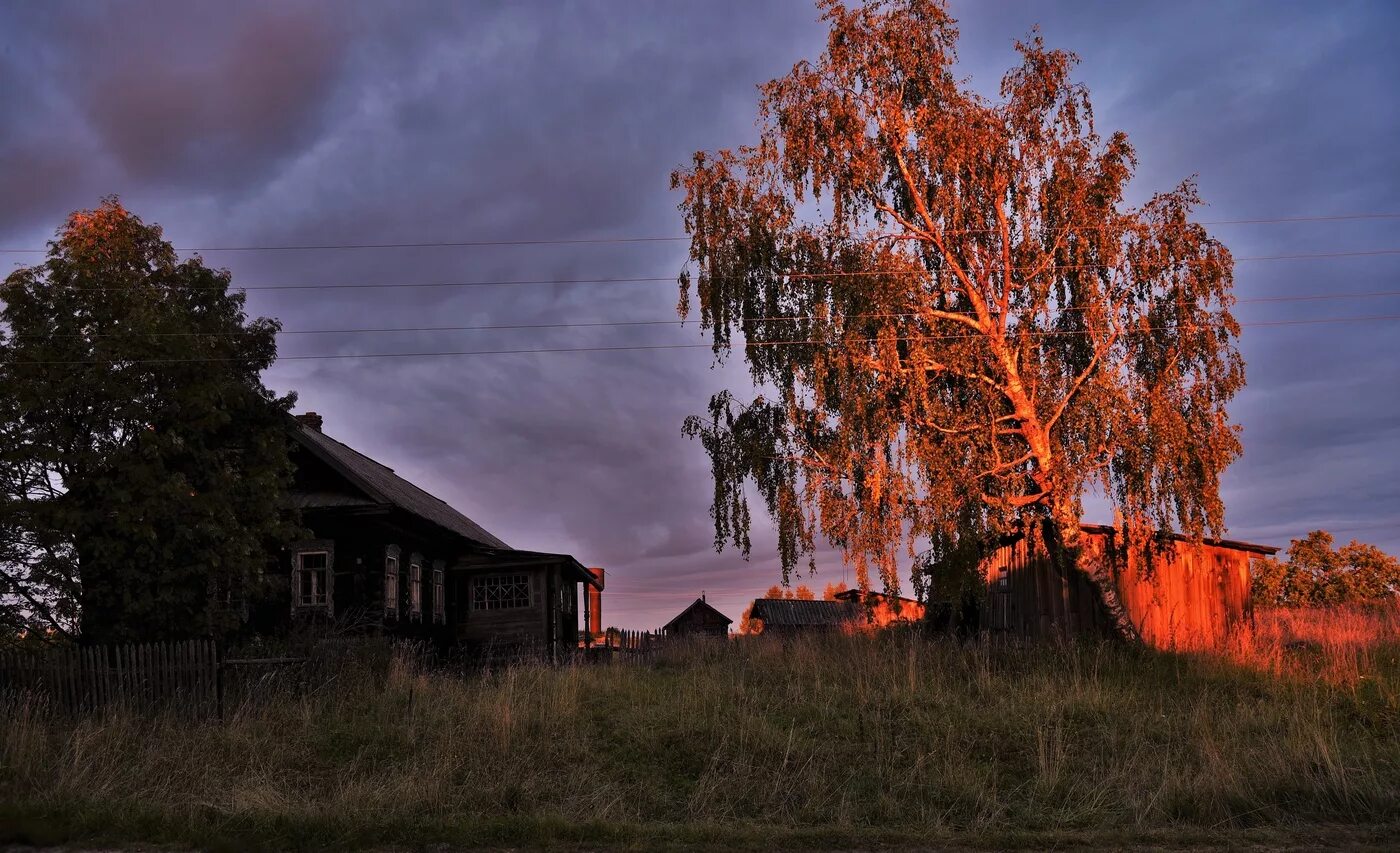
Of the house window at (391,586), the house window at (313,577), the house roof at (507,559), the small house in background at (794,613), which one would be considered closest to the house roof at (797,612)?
the small house in background at (794,613)

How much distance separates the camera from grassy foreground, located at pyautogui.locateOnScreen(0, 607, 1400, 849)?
29.3 feet

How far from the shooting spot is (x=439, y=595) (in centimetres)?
2898

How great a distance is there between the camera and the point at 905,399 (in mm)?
18984

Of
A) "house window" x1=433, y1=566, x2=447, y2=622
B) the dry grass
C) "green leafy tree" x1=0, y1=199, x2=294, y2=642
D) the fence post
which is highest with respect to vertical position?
"green leafy tree" x1=0, y1=199, x2=294, y2=642

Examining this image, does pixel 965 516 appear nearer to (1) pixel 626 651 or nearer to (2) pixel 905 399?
(2) pixel 905 399

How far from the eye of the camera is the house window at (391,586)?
24.6 m

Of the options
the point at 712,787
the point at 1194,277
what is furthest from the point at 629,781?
the point at 1194,277

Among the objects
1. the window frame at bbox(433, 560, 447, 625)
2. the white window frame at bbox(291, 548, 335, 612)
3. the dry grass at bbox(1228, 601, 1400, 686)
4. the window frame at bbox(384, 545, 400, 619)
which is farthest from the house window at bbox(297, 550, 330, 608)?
the dry grass at bbox(1228, 601, 1400, 686)

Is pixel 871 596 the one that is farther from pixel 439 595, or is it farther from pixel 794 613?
pixel 794 613

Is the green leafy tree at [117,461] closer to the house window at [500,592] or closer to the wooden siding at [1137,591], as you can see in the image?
the house window at [500,592]

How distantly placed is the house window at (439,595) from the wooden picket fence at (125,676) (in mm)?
13250

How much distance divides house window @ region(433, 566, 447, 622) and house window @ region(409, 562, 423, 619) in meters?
1.02

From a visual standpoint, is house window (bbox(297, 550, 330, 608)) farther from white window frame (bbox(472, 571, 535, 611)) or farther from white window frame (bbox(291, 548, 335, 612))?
white window frame (bbox(472, 571, 535, 611))

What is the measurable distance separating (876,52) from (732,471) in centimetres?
928
